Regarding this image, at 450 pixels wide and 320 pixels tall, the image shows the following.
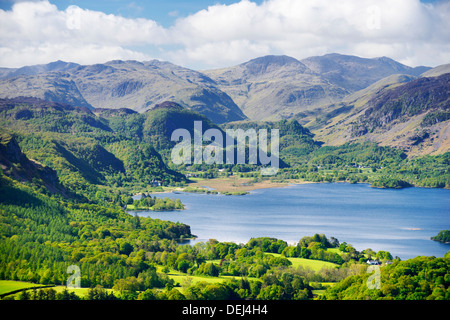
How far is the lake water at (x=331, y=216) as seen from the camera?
6750 centimetres

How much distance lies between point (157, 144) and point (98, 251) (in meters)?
138

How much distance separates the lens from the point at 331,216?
3398 inches

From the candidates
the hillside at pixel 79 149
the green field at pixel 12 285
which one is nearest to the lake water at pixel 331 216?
the hillside at pixel 79 149

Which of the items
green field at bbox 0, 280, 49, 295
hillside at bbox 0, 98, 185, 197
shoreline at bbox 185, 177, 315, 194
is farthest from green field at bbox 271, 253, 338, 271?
shoreline at bbox 185, 177, 315, 194

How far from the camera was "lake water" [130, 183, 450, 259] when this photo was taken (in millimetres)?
67500

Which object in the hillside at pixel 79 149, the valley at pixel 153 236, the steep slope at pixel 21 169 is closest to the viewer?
the valley at pixel 153 236

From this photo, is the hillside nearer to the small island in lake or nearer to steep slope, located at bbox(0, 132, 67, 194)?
the small island in lake

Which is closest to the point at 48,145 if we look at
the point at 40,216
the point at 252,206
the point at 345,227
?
the point at 252,206

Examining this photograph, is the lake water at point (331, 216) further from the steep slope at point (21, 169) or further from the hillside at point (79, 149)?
the hillside at point (79, 149)

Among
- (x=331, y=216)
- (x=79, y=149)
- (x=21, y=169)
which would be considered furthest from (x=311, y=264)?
(x=79, y=149)

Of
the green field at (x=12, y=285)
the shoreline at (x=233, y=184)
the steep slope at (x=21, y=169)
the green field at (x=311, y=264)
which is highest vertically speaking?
the steep slope at (x=21, y=169)

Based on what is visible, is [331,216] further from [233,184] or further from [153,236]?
[233,184]

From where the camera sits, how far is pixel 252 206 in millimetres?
99438
